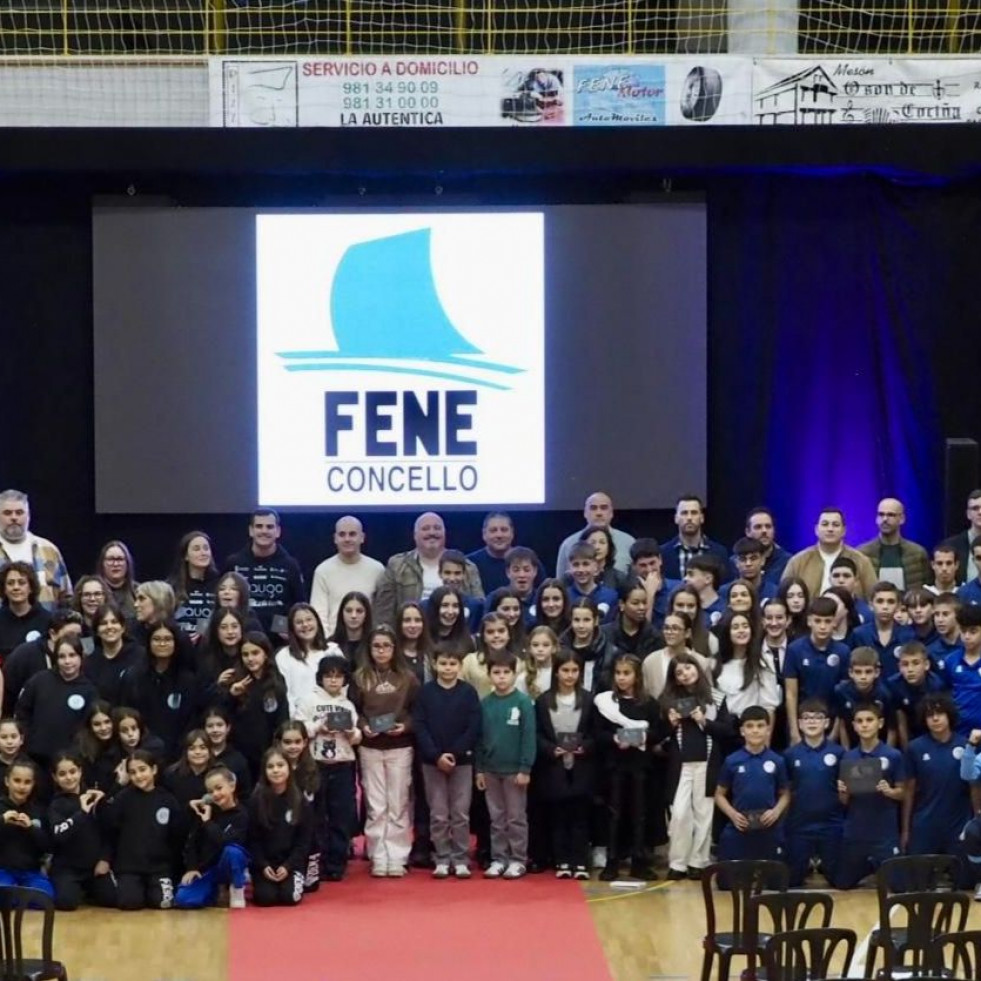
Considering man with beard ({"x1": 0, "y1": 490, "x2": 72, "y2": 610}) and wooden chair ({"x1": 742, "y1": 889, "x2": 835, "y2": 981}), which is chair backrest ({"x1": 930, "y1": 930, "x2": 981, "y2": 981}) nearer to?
wooden chair ({"x1": 742, "y1": 889, "x2": 835, "y2": 981})

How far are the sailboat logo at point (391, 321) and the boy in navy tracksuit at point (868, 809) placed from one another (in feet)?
14.4

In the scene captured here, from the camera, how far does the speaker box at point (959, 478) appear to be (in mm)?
14438

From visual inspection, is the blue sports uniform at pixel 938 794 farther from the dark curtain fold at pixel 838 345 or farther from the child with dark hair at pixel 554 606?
the dark curtain fold at pixel 838 345

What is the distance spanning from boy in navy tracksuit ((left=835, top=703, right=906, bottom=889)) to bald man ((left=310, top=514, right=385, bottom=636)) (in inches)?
131

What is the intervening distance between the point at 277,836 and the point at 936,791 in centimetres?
376

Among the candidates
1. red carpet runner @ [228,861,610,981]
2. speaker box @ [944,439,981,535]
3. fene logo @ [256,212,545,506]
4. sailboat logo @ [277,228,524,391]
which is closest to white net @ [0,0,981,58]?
fene logo @ [256,212,545,506]

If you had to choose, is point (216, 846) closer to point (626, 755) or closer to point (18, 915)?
point (626, 755)

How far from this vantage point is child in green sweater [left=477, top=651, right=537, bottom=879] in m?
11.9

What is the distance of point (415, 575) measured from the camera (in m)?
13.2

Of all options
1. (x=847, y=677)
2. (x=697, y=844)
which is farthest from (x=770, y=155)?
(x=697, y=844)

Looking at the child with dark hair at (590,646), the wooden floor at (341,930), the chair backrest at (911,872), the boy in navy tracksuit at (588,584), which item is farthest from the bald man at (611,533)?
the chair backrest at (911,872)

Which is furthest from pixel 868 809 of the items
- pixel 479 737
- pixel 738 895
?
pixel 738 895

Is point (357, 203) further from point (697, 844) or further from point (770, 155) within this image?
point (697, 844)

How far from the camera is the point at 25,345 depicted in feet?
49.0
